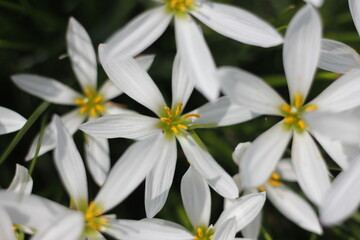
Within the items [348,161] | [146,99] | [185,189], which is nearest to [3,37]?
[146,99]

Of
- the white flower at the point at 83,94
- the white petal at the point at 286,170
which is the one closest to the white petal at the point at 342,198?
the white petal at the point at 286,170

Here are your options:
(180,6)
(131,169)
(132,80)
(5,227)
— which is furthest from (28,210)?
(180,6)

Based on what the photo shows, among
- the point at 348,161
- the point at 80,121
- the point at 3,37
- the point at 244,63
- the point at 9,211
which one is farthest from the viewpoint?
the point at 244,63

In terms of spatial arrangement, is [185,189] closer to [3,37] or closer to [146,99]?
[146,99]

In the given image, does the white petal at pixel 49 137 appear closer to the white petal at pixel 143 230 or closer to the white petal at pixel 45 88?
the white petal at pixel 45 88

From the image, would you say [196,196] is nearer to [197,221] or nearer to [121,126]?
[197,221]
